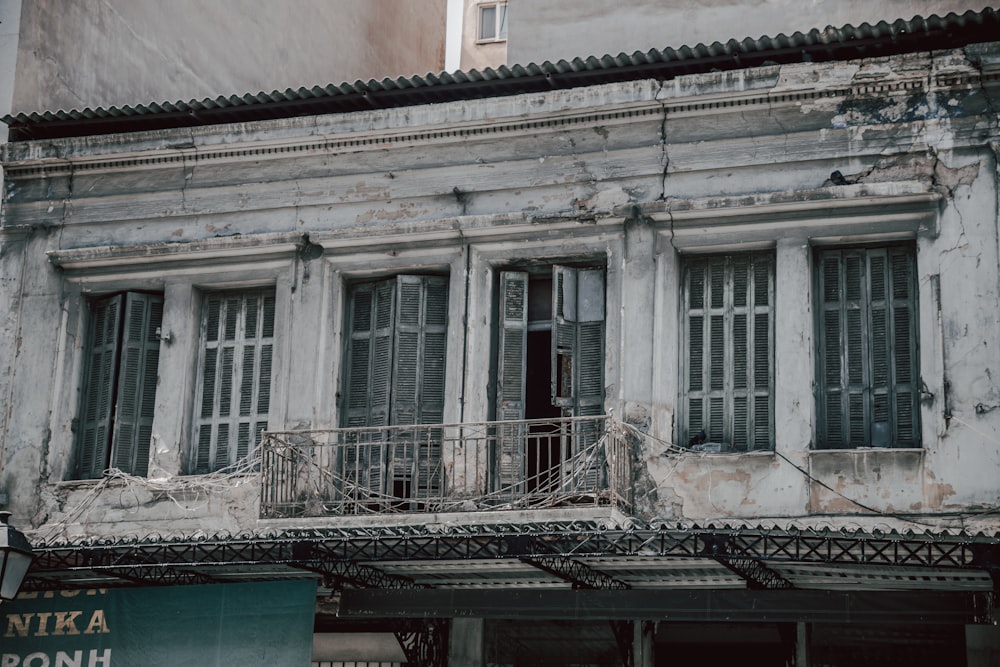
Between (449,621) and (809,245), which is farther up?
(809,245)

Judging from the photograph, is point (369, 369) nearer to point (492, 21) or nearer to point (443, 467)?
point (443, 467)

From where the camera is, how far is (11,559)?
12.5 metres

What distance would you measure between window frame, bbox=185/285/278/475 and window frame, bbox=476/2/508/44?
28.6ft

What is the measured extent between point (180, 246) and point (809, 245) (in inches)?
227

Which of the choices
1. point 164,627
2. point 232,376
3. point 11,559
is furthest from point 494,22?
Result: point 11,559

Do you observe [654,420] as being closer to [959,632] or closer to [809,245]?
[809,245]

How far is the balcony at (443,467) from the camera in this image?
13.8 metres

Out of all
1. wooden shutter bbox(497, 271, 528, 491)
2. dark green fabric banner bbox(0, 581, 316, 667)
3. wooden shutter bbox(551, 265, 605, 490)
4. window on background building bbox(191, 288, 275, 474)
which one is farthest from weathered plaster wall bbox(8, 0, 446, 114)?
wooden shutter bbox(551, 265, 605, 490)

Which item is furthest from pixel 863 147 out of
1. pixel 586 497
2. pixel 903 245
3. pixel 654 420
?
pixel 586 497

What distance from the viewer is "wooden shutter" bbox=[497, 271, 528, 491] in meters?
14.4

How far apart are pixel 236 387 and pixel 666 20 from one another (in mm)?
5744

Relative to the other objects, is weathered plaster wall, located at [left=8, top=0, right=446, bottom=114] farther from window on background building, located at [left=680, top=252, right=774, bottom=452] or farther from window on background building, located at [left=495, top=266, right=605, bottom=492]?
window on background building, located at [left=680, top=252, right=774, bottom=452]

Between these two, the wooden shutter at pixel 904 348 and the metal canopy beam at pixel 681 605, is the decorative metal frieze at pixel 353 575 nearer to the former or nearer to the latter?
the metal canopy beam at pixel 681 605

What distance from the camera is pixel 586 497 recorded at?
14125mm
